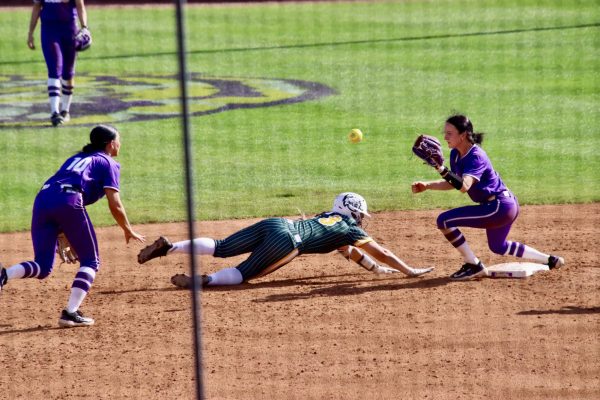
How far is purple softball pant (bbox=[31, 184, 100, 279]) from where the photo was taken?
6980 mm

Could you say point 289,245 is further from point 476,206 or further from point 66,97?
point 66,97

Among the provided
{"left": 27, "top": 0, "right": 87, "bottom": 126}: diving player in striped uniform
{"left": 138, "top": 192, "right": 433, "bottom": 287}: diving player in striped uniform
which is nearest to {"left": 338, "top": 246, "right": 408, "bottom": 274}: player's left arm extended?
{"left": 138, "top": 192, "right": 433, "bottom": 287}: diving player in striped uniform

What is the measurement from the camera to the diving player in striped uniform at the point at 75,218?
6984mm

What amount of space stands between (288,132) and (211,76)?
4063 millimetres

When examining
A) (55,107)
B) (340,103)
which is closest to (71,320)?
(55,107)

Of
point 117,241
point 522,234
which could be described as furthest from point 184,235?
point 522,234

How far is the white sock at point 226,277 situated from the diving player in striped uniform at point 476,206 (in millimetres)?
1458

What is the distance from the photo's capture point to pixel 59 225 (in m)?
7.07

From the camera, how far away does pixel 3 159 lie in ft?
40.7

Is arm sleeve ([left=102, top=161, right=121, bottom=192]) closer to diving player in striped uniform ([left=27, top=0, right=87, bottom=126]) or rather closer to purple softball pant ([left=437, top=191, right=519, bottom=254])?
purple softball pant ([left=437, top=191, right=519, bottom=254])

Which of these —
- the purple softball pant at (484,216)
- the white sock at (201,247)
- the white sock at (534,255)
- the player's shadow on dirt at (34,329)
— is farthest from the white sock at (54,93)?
the white sock at (534,255)

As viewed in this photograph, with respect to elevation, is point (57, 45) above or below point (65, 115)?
above

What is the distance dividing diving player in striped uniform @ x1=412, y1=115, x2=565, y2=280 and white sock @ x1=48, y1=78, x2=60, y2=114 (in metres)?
7.07

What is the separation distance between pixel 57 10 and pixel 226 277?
6579mm
